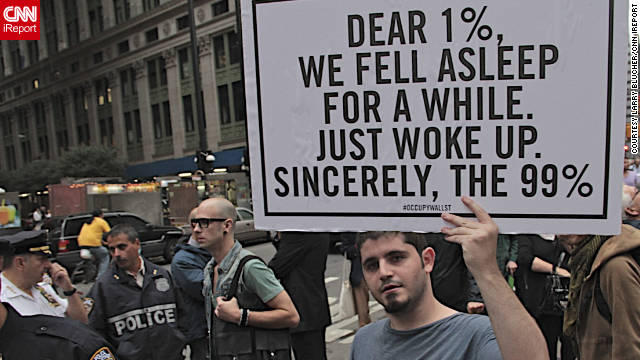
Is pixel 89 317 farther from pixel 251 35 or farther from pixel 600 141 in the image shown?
pixel 600 141

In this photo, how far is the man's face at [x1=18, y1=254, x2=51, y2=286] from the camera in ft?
9.53

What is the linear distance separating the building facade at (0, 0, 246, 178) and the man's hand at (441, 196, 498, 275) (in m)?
22.8

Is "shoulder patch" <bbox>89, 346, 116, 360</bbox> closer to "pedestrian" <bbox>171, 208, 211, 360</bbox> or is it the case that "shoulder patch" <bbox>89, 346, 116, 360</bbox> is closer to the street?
"pedestrian" <bbox>171, 208, 211, 360</bbox>

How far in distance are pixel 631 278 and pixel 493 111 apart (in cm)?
149

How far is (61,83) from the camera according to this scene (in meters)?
38.5

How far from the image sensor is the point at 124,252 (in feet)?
11.6

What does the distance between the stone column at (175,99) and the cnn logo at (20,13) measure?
24450 mm

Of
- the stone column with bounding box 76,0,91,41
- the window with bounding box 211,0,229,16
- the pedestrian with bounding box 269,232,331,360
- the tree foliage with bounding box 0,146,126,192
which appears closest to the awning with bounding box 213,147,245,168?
the window with bounding box 211,0,229,16

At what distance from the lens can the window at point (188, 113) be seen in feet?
97.5

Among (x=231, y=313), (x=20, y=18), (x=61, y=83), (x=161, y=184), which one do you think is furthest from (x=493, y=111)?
(x=61, y=83)

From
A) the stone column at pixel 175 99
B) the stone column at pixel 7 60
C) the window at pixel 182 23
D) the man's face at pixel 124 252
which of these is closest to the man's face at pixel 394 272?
the man's face at pixel 124 252

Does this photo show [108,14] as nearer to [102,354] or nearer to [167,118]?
[167,118]

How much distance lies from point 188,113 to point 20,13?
2457 cm

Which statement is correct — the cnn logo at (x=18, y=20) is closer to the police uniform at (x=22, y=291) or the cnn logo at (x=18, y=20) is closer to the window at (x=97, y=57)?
the police uniform at (x=22, y=291)
